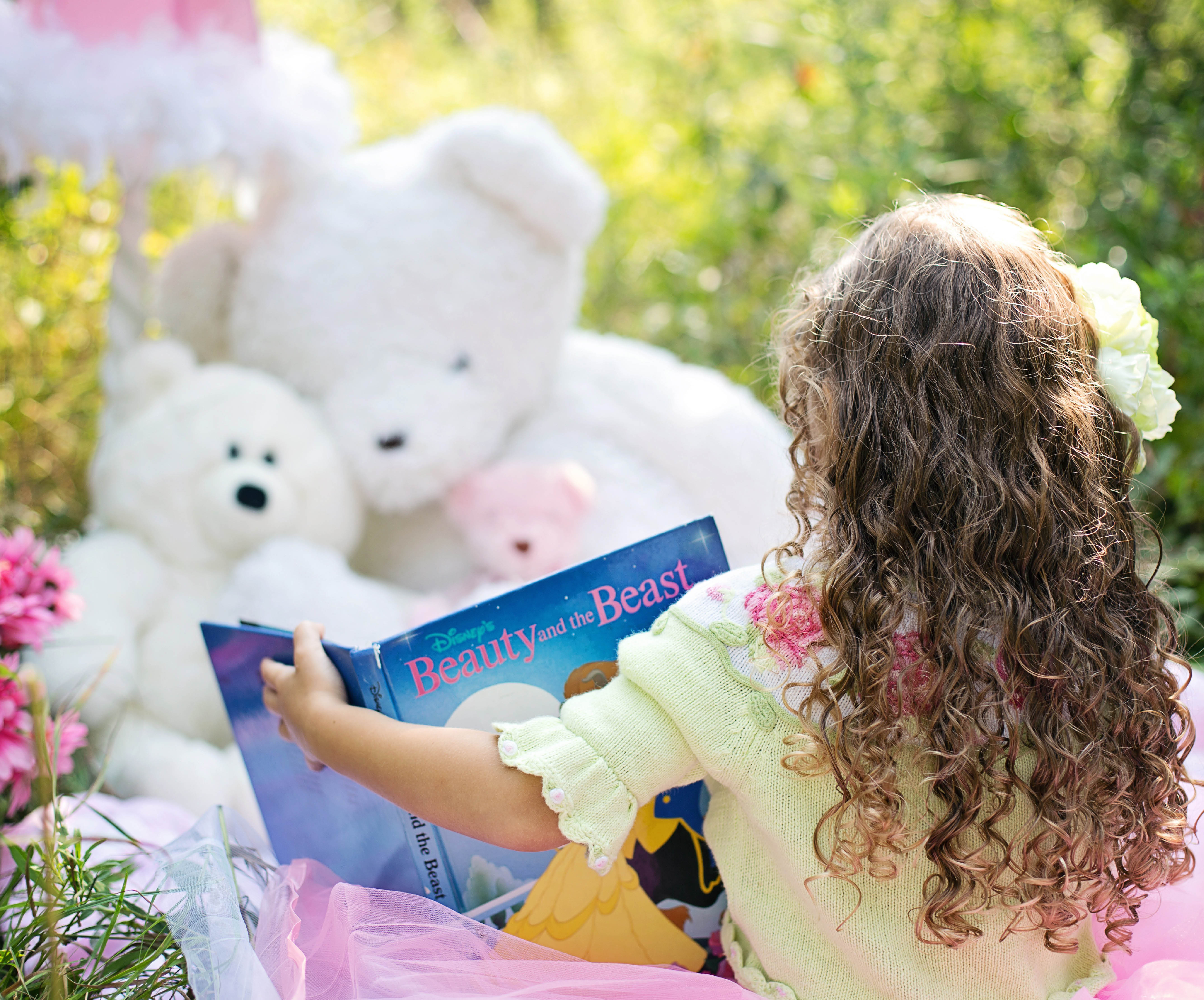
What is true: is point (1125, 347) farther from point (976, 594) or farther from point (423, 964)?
point (423, 964)

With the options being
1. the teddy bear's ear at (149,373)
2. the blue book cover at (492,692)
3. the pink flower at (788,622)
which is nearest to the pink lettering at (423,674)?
→ the blue book cover at (492,692)

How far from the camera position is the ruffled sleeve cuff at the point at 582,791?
643mm

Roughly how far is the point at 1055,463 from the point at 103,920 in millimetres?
808

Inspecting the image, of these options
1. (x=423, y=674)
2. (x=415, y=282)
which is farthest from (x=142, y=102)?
(x=423, y=674)

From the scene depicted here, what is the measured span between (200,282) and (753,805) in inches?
42.3

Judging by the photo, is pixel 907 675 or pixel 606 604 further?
pixel 606 604

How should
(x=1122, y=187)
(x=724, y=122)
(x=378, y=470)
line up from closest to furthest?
(x=378, y=470)
(x=1122, y=187)
(x=724, y=122)

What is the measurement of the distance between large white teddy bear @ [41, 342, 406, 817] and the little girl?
58 centimetres

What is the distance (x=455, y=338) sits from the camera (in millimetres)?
1336

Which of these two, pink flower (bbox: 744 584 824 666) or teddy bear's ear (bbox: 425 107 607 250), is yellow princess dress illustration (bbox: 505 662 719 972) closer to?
pink flower (bbox: 744 584 824 666)

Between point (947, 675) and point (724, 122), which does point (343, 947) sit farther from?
point (724, 122)

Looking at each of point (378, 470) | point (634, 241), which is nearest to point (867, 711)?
point (378, 470)

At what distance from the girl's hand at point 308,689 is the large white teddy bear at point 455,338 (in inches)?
20.4

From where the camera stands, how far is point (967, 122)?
1.98 m
